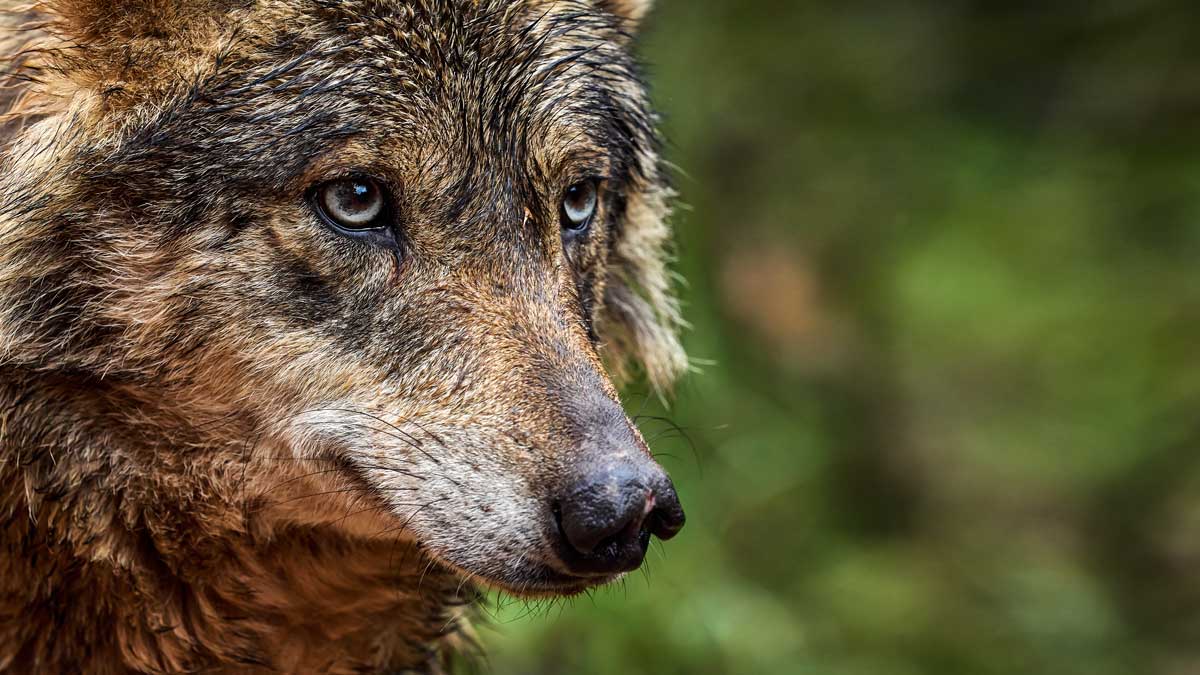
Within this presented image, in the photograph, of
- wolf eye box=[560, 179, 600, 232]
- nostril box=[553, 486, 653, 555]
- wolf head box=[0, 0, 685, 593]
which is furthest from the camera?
wolf eye box=[560, 179, 600, 232]

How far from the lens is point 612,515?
2311 mm

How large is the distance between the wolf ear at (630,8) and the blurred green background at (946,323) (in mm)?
2224

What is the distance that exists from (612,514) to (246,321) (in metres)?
0.87

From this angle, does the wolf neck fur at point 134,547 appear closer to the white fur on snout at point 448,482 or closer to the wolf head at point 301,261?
the wolf head at point 301,261

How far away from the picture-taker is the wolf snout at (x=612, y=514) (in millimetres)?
2316

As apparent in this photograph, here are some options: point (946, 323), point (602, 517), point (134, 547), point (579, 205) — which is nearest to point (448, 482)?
point (602, 517)

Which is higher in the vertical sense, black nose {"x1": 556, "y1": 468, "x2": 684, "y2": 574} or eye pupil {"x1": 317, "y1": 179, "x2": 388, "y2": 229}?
eye pupil {"x1": 317, "y1": 179, "x2": 388, "y2": 229}

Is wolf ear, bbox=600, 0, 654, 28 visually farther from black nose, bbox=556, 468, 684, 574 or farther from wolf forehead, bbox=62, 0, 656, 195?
black nose, bbox=556, 468, 684, 574

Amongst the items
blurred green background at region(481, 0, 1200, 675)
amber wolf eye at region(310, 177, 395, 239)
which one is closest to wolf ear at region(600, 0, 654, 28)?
amber wolf eye at region(310, 177, 395, 239)

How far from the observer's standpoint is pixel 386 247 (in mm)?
2666

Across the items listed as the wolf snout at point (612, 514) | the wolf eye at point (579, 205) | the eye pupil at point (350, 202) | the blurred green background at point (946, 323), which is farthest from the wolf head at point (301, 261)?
the blurred green background at point (946, 323)

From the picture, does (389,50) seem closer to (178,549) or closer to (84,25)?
(84,25)

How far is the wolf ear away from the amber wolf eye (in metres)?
1.04

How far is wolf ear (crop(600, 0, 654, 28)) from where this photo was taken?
341cm
